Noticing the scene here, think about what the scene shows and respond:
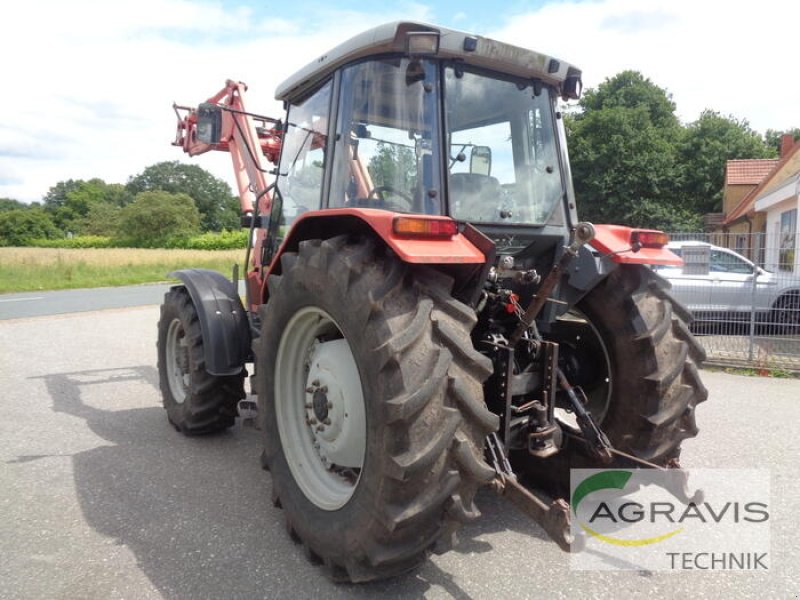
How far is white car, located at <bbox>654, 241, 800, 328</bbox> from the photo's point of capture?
306 inches

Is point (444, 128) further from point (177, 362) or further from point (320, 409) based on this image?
point (177, 362)

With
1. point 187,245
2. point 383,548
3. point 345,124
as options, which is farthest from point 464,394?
point 187,245

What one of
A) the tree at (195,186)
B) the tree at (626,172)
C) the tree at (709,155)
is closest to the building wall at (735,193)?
the tree at (626,172)

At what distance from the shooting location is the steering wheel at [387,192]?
115 inches

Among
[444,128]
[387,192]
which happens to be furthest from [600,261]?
[387,192]

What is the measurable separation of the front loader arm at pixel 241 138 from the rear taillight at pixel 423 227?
2327mm

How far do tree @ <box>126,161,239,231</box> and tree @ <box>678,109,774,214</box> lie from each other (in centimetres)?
6478

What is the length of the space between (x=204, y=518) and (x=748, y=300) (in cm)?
760

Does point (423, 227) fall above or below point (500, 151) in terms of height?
below

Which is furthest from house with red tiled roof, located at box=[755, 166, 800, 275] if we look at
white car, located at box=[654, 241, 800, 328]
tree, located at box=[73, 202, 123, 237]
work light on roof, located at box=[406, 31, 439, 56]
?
tree, located at box=[73, 202, 123, 237]

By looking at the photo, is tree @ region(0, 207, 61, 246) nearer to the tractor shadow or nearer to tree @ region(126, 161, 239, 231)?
tree @ region(126, 161, 239, 231)

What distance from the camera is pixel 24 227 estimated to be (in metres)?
74.8

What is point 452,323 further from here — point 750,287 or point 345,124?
point 750,287

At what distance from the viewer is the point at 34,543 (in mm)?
2910
